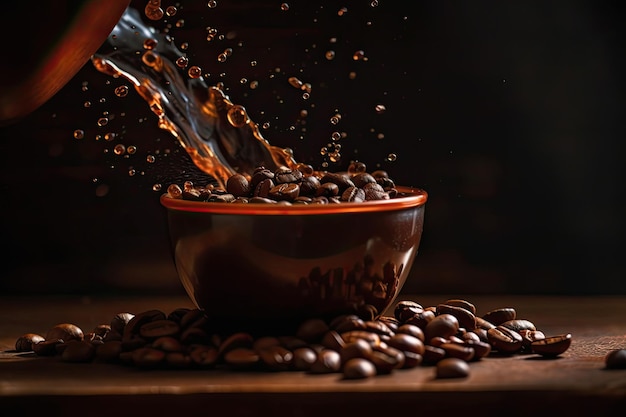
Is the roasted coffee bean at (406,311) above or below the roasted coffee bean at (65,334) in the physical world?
above

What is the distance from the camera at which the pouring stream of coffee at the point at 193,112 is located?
1.27 metres

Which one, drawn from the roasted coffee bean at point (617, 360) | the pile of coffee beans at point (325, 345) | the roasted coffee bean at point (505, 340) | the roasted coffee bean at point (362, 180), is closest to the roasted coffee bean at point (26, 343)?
the pile of coffee beans at point (325, 345)

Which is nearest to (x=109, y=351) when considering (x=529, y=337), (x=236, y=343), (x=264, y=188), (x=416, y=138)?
(x=236, y=343)

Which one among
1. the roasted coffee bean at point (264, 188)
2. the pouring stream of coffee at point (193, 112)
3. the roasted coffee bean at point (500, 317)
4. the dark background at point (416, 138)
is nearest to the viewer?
the roasted coffee bean at point (264, 188)

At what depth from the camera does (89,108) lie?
145 cm

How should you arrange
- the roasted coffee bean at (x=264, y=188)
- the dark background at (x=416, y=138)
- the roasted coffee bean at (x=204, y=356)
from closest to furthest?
the roasted coffee bean at (x=204, y=356)
the roasted coffee bean at (x=264, y=188)
the dark background at (x=416, y=138)

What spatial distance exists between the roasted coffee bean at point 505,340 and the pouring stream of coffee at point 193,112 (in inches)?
16.0

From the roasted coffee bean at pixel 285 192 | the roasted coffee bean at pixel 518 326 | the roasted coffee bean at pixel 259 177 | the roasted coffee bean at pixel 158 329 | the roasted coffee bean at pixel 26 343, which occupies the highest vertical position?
the roasted coffee bean at pixel 259 177

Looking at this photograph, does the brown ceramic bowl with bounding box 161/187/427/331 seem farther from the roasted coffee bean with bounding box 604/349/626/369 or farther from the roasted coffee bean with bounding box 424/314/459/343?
the roasted coffee bean with bounding box 604/349/626/369

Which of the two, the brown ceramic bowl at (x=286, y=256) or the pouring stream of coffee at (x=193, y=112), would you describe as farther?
the pouring stream of coffee at (x=193, y=112)

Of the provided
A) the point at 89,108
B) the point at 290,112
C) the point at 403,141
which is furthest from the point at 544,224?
the point at 89,108

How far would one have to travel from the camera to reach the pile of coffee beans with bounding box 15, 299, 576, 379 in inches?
36.1

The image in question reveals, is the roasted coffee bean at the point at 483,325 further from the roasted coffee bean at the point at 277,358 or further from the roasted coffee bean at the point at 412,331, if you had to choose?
the roasted coffee bean at the point at 277,358

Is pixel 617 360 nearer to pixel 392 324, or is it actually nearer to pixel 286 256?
pixel 392 324
